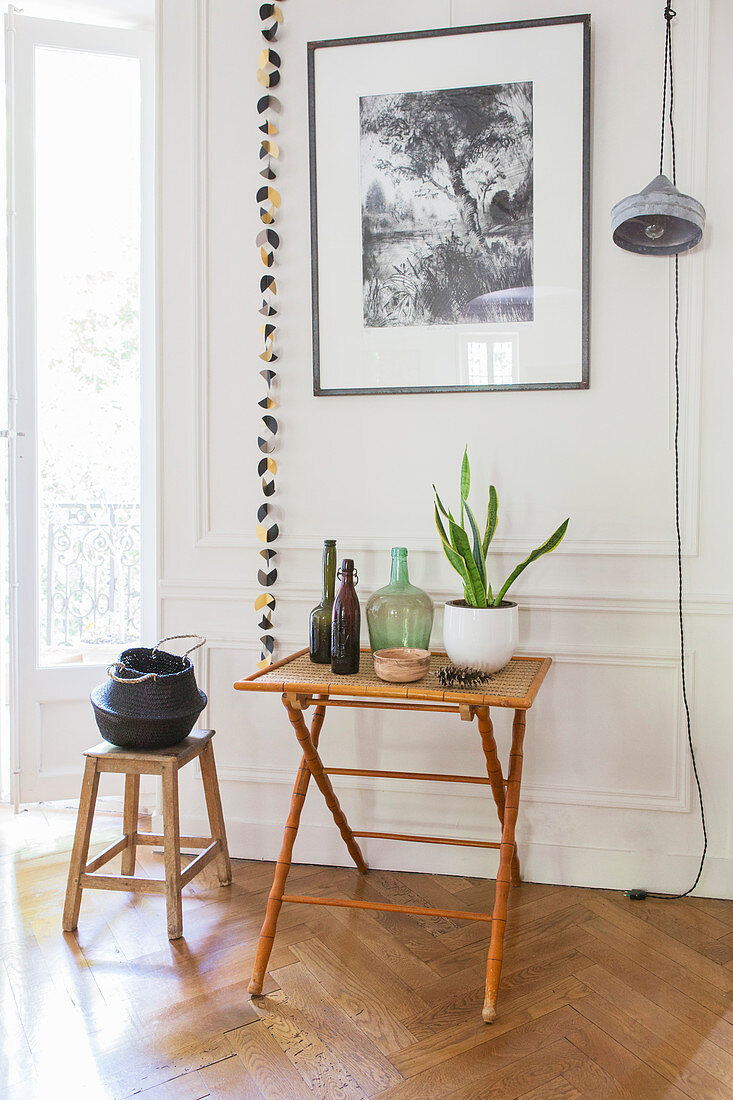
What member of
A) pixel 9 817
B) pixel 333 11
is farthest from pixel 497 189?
pixel 9 817

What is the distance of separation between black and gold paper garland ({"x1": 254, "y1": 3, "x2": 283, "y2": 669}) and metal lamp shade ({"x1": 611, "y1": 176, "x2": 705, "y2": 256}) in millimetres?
1057

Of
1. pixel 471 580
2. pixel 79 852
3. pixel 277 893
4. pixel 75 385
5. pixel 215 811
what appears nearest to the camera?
pixel 277 893

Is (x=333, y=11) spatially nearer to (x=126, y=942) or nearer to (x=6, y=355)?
(x=6, y=355)

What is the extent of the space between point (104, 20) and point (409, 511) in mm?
2217

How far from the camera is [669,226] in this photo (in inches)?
87.6

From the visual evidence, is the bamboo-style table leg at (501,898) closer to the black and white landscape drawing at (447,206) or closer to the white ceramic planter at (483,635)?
the white ceramic planter at (483,635)

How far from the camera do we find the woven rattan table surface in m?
1.86

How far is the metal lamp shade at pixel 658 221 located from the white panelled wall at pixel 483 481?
9 centimetres

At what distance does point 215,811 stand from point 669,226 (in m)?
2.15

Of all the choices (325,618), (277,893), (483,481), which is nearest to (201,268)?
(483,481)

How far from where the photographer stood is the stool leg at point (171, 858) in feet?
7.18

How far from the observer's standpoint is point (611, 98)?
2.35 m

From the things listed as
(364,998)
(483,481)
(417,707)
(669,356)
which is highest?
(669,356)

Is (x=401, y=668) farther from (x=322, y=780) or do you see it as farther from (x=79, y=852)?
(x=79, y=852)
